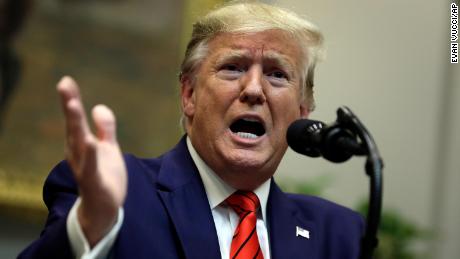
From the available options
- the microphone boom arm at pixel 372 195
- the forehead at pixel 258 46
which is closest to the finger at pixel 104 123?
the microphone boom arm at pixel 372 195

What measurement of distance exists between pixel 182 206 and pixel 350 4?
134 inches

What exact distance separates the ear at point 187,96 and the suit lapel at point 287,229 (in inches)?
16.6

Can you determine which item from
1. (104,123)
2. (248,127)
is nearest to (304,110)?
(248,127)

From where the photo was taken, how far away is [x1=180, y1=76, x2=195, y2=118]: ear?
2963 millimetres

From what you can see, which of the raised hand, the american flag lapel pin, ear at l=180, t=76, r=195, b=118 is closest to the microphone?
the raised hand

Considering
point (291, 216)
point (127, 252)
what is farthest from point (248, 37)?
point (127, 252)

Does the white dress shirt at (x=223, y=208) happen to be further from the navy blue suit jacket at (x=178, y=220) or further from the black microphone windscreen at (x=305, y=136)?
the black microphone windscreen at (x=305, y=136)

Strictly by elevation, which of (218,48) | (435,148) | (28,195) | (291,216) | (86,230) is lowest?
(435,148)

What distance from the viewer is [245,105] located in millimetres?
2777

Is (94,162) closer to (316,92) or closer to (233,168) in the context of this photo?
(233,168)

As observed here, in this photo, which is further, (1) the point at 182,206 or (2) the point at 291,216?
(2) the point at 291,216

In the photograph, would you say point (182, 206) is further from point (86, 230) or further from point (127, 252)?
point (86, 230)

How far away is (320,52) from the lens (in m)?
3.09

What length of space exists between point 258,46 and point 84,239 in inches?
45.5
